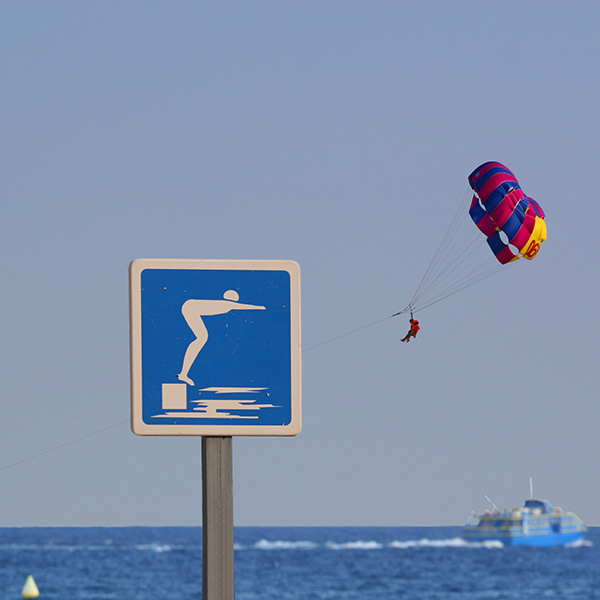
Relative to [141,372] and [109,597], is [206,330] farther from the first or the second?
[109,597]

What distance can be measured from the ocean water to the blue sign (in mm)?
80050

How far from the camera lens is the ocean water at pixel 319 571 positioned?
90.6 metres

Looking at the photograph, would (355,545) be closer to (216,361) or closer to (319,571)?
(319,571)

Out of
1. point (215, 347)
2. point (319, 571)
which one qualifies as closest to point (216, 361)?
point (215, 347)

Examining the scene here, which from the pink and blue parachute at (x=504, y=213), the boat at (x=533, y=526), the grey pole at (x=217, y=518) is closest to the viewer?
the grey pole at (x=217, y=518)

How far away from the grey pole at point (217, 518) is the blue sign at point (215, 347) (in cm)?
6

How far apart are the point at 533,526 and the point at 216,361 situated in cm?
13885

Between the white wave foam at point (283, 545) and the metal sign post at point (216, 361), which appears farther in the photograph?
the white wave foam at point (283, 545)

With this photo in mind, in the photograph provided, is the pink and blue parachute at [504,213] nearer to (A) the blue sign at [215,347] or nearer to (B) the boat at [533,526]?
(A) the blue sign at [215,347]

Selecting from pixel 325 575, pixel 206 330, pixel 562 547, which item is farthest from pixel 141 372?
pixel 562 547

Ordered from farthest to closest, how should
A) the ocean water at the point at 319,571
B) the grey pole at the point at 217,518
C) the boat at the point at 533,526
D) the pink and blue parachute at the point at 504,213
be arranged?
the boat at the point at 533,526 → the ocean water at the point at 319,571 → the pink and blue parachute at the point at 504,213 → the grey pole at the point at 217,518

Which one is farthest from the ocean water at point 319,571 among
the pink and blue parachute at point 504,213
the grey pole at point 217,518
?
the grey pole at point 217,518

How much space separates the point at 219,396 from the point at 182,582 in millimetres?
96316

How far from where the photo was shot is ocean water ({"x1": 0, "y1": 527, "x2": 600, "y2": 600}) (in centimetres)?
9062
